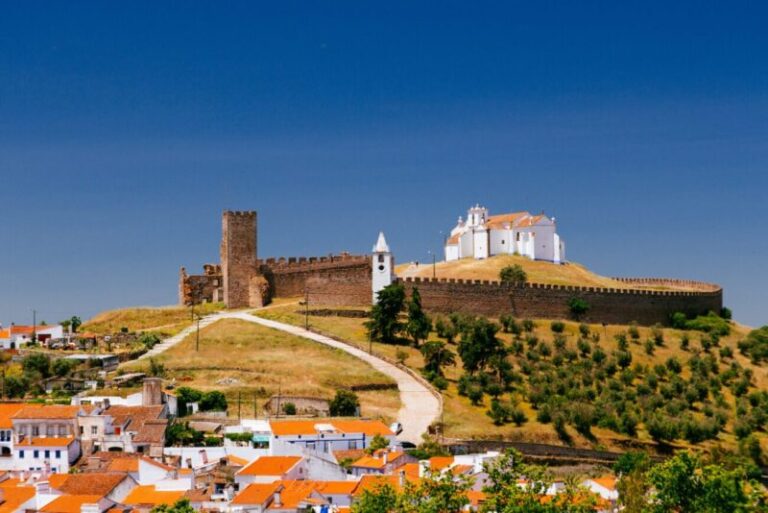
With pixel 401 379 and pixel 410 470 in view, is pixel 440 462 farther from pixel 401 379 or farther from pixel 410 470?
pixel 401 379

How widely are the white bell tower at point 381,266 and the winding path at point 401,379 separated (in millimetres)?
6328

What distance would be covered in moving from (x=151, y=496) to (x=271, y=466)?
3.83 metres

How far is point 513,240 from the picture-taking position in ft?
243

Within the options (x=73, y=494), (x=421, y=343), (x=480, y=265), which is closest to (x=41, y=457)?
(x=73, y=494)

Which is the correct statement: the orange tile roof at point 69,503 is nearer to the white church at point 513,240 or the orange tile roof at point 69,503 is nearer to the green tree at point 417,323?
the green tree at point 417,323

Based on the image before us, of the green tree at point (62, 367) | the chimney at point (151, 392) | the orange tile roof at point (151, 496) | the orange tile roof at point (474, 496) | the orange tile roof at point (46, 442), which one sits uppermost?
the green tree at point (62, 367)

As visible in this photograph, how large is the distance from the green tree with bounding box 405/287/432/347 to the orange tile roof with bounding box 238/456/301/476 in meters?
20.7

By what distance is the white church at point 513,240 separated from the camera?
73.6 m

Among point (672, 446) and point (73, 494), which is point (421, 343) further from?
point (73, 494)

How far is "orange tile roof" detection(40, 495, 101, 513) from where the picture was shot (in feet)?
96.5

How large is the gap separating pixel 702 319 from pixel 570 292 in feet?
29.3

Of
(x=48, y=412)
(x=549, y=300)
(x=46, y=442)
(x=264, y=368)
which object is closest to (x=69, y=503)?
(x=46, y=442)

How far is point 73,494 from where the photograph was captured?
3092 cm

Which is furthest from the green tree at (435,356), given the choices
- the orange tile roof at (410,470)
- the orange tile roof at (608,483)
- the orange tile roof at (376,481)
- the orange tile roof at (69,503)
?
the orange tile roof at (69,503)
